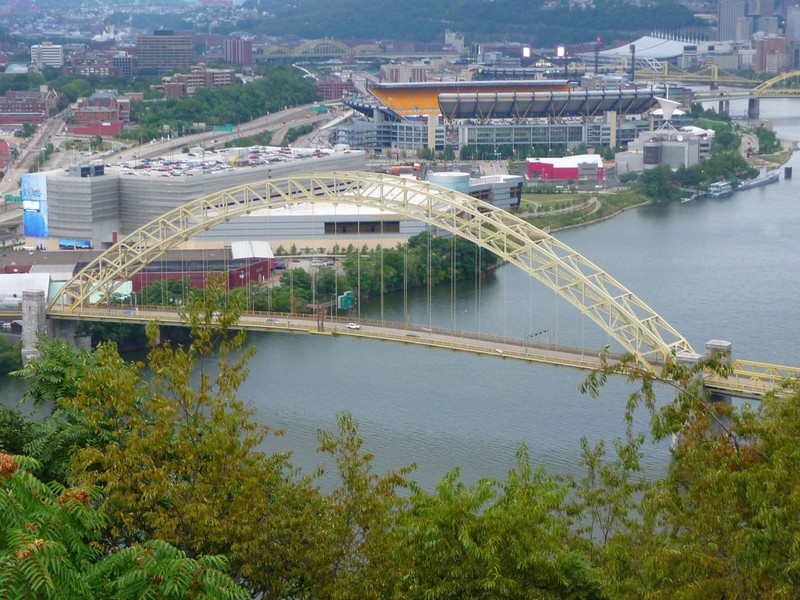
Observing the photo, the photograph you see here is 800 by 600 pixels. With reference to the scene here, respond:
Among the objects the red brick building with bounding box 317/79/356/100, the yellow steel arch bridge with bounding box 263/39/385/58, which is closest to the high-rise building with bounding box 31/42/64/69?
the yellow steel arch bridge with bounding box 263/39/385/58

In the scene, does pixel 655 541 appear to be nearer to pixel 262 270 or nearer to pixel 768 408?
pixel 768 408

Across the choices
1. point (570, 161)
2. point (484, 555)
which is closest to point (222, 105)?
point (570, 161)

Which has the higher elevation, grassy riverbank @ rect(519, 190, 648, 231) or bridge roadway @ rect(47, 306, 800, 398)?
grassy riverbank @ rect(519, 190, 648, 231)

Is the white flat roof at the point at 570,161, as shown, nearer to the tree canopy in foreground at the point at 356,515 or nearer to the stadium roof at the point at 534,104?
the stadium roof at the point at 534,104

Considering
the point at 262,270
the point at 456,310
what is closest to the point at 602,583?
the point at 456,310

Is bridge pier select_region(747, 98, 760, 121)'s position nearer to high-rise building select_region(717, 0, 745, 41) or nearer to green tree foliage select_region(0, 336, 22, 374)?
high-rise building select_region(717, 0, 745, 41)

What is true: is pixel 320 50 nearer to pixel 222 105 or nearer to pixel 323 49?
pixel 323 49
